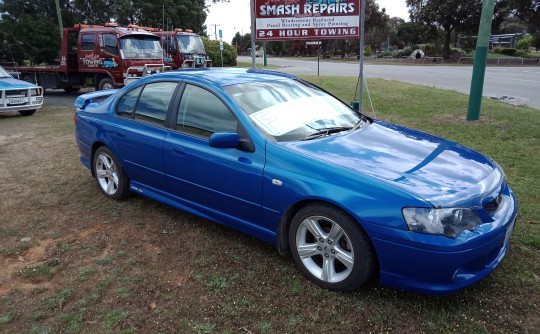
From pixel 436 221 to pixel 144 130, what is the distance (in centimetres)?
283

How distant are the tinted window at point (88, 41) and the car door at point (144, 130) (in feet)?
36.6

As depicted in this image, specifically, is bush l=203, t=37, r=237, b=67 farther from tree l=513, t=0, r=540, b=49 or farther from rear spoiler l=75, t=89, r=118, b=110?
rear spoiler l=75, t=89, r=118, b=110

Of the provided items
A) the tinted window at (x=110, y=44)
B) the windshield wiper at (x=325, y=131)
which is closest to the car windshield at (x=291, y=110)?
the windshield wiper at (x=325, y=131)

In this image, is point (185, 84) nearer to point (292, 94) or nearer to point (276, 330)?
point (292, 94)

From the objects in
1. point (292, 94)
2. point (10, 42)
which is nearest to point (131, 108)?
point (292, 94)

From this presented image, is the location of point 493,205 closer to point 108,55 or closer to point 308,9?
point 308,9

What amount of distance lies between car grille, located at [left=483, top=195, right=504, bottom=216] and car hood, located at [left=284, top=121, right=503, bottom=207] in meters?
0.07

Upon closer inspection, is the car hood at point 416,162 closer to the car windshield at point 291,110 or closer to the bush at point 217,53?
the car windshield at point 291,110

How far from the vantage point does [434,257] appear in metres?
2.52

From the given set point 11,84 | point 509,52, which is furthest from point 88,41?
point 509,52

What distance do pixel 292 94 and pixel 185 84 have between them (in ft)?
3.26

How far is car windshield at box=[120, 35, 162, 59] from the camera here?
1390cm

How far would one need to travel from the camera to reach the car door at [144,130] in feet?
13.3

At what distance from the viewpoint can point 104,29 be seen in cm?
1400
